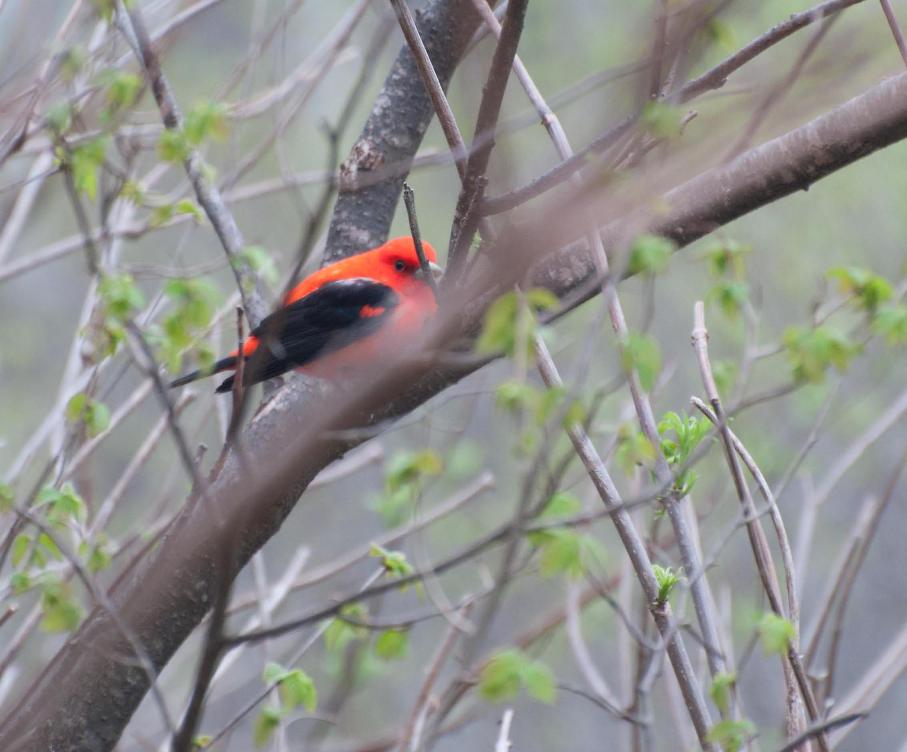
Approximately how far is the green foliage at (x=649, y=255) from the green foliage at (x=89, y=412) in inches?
50.0

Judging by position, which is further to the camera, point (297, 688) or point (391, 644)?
point (391, 644)

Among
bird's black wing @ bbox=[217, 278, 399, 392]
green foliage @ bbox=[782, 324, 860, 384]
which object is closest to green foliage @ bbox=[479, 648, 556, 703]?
green foliage @ bbox=[782, 324, 860, 384]

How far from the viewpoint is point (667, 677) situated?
7.29 feet

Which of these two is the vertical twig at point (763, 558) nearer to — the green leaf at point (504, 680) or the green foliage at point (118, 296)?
the green leaf at point (504, 680)

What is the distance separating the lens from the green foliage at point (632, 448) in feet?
5.38

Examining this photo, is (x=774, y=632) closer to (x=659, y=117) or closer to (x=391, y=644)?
(x=659, y=117)

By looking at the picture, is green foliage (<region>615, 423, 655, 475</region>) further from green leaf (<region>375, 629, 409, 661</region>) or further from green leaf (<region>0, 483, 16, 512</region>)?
green leaf (<region>0, 483, 16, 512</region>)

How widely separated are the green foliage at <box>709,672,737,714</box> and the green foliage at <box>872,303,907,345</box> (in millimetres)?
789

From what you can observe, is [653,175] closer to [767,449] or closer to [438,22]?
[438,22]

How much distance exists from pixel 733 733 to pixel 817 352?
0.68m

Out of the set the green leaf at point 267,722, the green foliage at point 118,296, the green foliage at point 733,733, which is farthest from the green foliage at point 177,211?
the green foliage at point 733,733

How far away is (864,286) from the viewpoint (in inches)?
83.2

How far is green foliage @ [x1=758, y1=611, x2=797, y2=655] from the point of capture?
1.57 meters

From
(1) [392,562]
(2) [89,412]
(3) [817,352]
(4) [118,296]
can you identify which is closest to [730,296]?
(3) [817,352]
